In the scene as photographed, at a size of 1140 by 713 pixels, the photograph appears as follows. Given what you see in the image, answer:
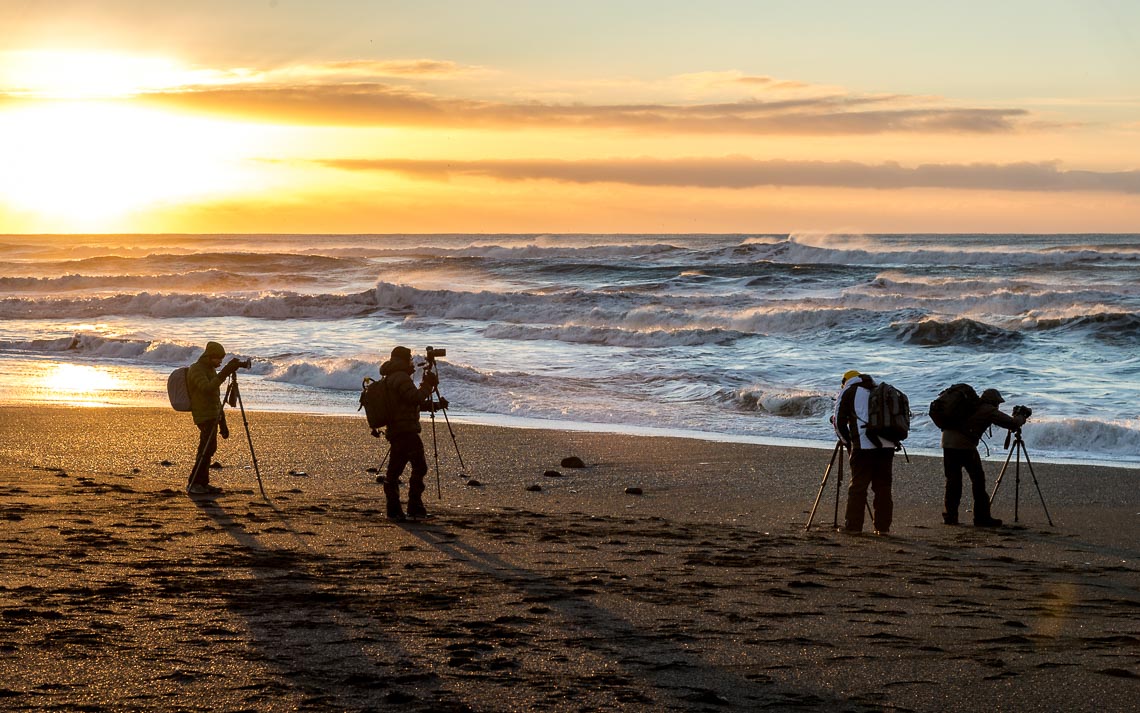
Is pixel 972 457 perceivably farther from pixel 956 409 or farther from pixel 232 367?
pixel 232 367

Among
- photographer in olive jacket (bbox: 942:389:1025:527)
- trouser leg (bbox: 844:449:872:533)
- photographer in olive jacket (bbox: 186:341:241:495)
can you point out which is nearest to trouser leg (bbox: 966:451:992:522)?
photographer in olive jacket (bbox: 942:389:1025:527)

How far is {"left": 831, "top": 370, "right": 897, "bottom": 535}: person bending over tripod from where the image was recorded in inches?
378

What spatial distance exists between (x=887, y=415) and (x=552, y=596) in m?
3.65

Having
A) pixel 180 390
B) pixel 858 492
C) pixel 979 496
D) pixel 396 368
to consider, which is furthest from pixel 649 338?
pixel 396 368

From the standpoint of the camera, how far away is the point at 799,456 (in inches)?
553

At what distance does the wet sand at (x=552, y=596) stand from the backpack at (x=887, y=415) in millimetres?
809

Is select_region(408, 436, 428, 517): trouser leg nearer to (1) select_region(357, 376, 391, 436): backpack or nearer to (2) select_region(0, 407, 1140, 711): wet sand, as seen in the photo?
(2) select_region(0, 407, 1140, 711): wet sand

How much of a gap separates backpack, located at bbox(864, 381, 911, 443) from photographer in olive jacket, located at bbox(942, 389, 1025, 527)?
0.80m

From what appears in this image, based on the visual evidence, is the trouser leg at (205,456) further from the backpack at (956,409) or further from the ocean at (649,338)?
the ocean at (649,338)

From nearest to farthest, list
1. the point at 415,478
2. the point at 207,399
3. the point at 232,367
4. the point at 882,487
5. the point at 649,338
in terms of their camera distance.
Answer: the point at 882,487 → the point at 415,478 → the point at 232,367 → the point at 207,399 → the point at 649,338

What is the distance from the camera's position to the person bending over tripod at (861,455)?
9609 mm

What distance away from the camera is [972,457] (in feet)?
33.4

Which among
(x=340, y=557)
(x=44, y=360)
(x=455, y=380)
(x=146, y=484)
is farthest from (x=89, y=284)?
(x=340, y=557)

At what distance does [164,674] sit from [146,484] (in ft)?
21.0
